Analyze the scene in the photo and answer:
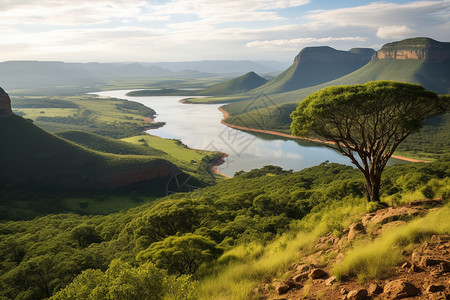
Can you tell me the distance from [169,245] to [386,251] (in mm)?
8802

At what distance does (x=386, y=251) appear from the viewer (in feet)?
26.9

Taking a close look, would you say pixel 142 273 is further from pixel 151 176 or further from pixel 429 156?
pixel 429 156

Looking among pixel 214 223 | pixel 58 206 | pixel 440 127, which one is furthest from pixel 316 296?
pixel 440 127

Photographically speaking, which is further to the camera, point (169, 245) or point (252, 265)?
point (169, 245)

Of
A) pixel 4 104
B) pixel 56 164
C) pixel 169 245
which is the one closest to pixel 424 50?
pixel 56 164

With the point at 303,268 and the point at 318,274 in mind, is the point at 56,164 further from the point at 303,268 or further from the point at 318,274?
Answer: the point at 318,274

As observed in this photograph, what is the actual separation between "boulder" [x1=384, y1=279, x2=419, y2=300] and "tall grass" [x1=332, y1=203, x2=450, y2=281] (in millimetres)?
856

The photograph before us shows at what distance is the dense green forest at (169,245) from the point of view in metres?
8.99

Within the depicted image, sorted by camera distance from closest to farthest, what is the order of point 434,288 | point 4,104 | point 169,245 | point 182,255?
point 434,288
point 182,255
point 169,245
point 4,104

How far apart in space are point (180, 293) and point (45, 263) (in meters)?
17.6

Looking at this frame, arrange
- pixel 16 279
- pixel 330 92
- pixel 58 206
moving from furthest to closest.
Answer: pixel 58 206 → pixel 16 279 → pixel 330 92

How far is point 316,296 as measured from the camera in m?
7.55

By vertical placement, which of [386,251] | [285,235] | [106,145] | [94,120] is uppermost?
[386,251]

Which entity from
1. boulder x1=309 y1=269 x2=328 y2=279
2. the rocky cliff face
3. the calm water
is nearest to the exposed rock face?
the calm water
